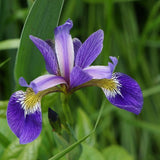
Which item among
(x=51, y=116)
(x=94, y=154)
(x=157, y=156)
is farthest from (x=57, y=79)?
(x=157, y=156)

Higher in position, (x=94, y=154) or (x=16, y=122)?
(x=16, y=122)

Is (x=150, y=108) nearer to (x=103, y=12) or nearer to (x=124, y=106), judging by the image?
(x=103, y=12)

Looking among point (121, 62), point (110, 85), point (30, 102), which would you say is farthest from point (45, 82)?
point (121, 62)

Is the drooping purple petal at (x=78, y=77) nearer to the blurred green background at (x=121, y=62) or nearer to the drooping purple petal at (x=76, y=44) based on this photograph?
the drooping purple petal at (x=76, y=44)

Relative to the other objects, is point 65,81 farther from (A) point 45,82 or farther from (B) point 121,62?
(B) point 121,62

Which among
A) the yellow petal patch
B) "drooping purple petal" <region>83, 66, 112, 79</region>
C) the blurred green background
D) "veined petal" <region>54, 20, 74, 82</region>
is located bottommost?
the blurred green background

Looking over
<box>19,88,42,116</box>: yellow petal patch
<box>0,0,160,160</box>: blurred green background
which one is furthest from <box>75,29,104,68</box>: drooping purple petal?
<box>0,0,160,160</box>: blurred green background

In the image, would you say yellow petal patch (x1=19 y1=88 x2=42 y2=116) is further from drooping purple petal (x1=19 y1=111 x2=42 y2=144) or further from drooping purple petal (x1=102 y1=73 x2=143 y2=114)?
drooping purple petal (x1=102 y1=73 x2=143 y2=114)
